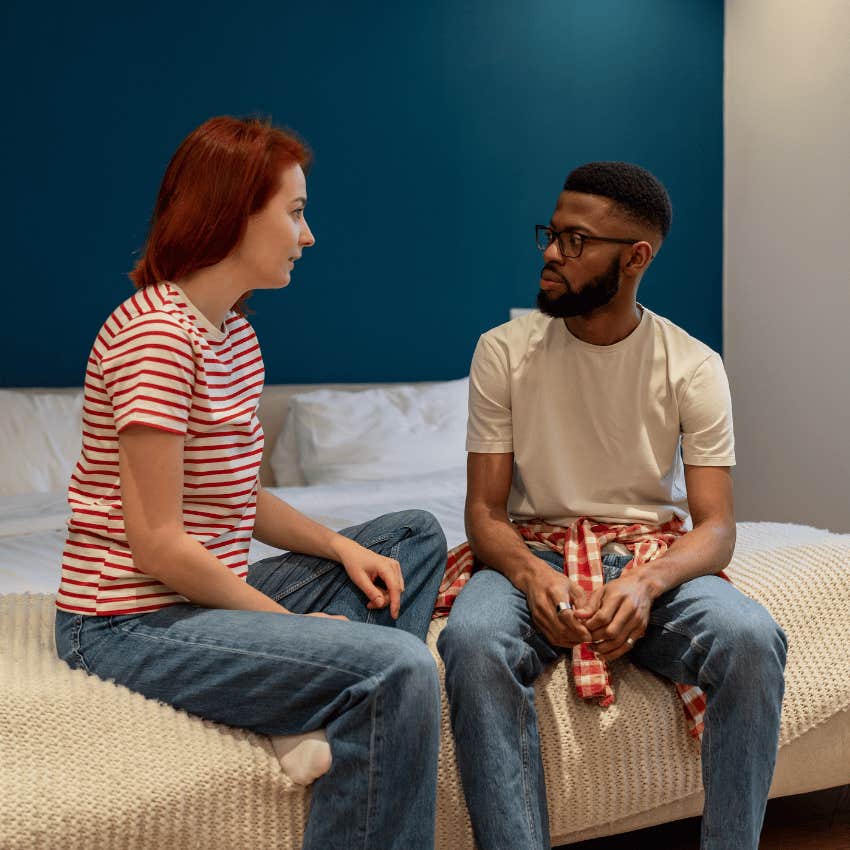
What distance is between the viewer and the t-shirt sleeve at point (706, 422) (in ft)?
5.95

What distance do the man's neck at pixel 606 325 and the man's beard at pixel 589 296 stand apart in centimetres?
2

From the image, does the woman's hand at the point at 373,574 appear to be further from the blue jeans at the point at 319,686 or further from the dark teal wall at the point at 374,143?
the dark teal wall at the point at 374,143

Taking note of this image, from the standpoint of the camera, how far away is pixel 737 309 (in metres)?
4.13

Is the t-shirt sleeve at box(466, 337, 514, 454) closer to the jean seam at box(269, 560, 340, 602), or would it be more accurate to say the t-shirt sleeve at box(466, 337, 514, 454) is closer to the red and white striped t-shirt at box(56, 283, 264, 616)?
the jean seam at box(269, 560, 340, 602)

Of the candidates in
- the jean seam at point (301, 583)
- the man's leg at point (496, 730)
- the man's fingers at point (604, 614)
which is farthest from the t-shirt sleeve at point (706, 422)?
the jean seam at point (301, 583)

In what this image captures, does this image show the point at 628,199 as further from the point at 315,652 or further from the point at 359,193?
the point at 359,193

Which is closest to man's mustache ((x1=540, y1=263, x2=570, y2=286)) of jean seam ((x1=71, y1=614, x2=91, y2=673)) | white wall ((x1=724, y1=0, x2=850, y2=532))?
jean seam ((x1=71, y1=614, x2=91, y2=673))

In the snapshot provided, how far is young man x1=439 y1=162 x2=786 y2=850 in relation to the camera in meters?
1.49

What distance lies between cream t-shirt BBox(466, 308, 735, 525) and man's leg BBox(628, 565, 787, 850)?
320 mm

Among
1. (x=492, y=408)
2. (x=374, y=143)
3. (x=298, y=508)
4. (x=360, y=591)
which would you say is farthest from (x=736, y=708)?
(x=374, y=143)

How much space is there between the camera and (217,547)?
4.77 ft

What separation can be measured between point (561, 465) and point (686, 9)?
9.38 ft

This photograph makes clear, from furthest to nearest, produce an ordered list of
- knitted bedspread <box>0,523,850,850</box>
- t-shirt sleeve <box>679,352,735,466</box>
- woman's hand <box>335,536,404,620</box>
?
t-shirt sleeve <box>679,352,735,466</box>
woman's hand <box>335,536,404,620</box>
knitted bedspread <box>0,523,850,850</box>

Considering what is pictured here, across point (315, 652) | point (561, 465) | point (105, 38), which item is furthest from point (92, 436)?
point (105, 38)
